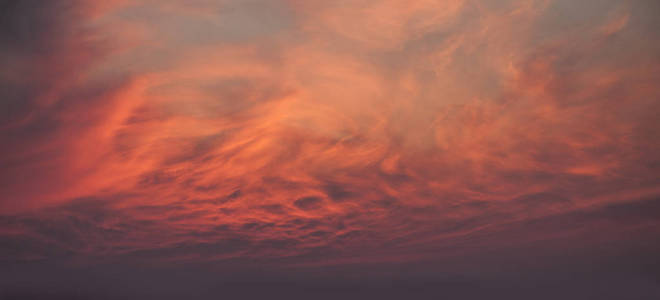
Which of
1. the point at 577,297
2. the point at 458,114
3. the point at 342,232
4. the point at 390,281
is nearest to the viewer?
the point at 458,114

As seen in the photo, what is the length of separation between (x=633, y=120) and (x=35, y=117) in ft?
13.7

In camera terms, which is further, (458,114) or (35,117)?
→ (458,114)

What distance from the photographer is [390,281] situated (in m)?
6.37

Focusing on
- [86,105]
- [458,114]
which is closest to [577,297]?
[458,114]

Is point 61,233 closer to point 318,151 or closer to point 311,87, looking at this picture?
point 318,151

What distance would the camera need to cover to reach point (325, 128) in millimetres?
3287

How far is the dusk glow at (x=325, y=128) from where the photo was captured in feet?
8.68

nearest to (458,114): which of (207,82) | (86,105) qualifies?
(207,82)

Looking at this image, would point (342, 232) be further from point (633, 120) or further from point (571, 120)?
point (633, 120)

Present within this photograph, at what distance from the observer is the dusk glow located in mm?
2646

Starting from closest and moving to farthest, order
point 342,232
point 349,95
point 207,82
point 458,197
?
point 207,82 → point 349,95 → point 458,197 → point 342,232

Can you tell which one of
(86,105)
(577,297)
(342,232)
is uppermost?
(86,105)

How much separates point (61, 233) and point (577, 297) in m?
5.89

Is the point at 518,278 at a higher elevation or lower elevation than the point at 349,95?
lower
